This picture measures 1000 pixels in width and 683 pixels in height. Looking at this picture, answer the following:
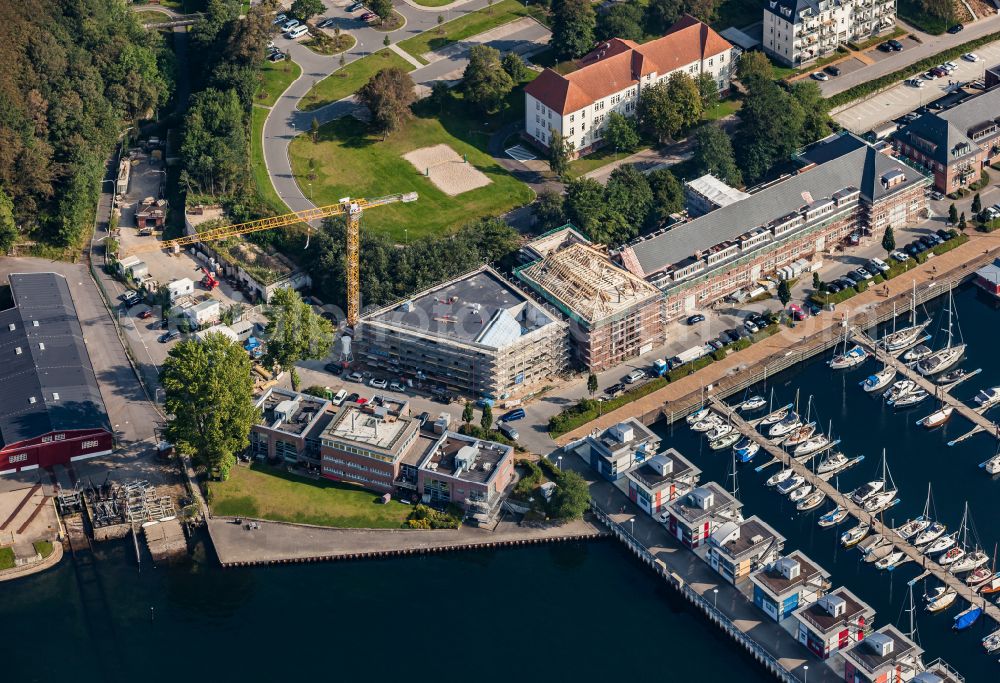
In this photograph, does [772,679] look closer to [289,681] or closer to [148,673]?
[289,681]

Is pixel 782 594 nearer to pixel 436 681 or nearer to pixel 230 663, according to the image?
pixel 436 681

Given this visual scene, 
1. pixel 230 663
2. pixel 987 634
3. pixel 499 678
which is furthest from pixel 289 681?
pixel 987 634

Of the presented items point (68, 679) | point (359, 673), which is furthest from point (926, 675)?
point (68, 679)

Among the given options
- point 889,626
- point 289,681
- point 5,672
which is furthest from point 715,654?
point 5,672

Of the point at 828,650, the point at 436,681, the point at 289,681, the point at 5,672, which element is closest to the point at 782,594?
the point at 828,650

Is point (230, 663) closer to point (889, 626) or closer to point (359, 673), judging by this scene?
point (359, 673)

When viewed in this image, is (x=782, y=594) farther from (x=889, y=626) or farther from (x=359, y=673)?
(x=359, y=673)
